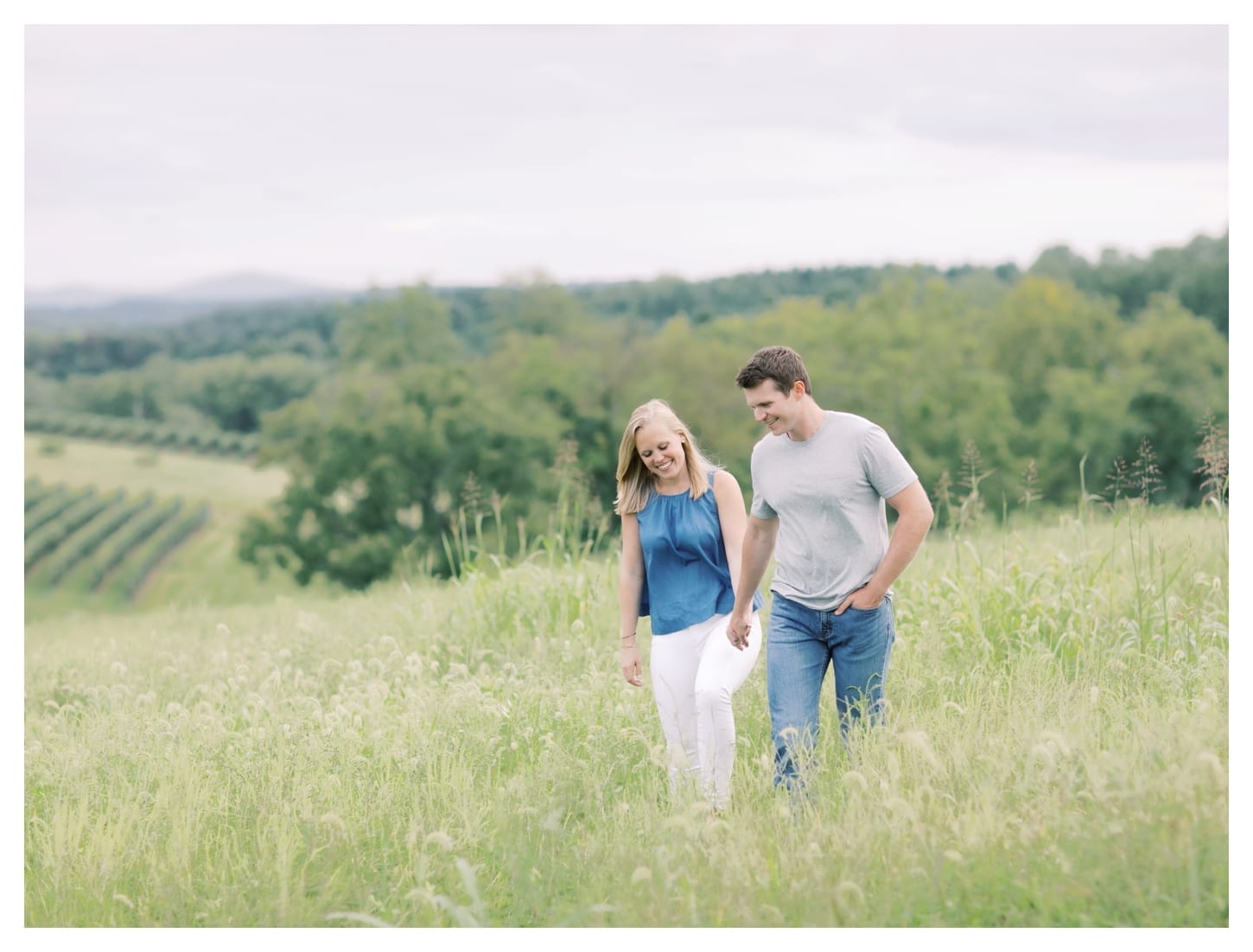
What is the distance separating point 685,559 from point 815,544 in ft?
2.16

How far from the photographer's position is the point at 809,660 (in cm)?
468

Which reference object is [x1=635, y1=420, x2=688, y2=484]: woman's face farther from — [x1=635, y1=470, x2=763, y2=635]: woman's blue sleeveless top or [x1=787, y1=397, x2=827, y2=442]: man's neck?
[x1=787, y1=397, x2=827, y2=442]: man's neck

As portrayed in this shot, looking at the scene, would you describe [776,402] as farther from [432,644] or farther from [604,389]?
[604,389]

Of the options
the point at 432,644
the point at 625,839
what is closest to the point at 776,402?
the point at 625,839

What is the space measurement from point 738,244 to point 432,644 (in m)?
56.9

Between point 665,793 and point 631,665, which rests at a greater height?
point 631,665

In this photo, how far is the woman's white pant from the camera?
4594 mm

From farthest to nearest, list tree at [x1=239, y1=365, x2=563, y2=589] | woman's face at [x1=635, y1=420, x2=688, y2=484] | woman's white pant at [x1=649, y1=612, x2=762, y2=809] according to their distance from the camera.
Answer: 1. tree at [x1=239, y1=365, x2=563, y2=589]
2. woman's face at [x1=635, y1=420, x2=688, y2=484]
3. woman's white pant at [x1=649, y1=612, x2=762, y2=809]

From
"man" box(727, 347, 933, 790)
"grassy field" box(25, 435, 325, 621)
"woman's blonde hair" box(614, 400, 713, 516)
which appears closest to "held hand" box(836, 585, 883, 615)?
"man" box(727, 347, 933, 790)

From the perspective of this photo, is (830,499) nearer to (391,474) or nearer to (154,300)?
(391,474)

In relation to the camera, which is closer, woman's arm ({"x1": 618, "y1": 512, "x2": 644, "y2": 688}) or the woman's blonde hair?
the woman's blonde hair

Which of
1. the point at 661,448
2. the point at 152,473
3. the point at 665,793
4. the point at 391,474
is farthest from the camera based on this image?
the point at 152,473

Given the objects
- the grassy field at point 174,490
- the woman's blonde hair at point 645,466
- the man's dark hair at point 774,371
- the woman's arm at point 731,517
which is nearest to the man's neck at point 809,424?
the man's dark hair at point 774,371

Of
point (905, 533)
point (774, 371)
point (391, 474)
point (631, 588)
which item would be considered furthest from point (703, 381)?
point (905, 533)
